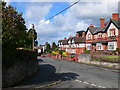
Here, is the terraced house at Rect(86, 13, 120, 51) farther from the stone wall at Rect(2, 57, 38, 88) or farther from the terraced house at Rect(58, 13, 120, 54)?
the stone wall at Rect(2, 57, 38, 88)

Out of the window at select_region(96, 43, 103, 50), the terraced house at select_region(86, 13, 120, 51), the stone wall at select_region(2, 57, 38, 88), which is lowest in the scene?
the stone wall at select_region(2, 57, 38, 88)

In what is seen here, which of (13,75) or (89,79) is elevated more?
(13,75)

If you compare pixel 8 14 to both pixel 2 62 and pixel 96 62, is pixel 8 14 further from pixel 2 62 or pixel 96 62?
pixel 96 62

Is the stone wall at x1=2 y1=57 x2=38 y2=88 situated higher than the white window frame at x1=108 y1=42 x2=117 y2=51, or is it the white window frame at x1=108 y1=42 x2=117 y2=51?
the white window frame at x1=108 y1=42 x2=117 y2=51

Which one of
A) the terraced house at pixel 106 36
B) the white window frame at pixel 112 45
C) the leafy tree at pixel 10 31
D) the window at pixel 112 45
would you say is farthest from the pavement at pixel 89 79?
the terraced house at pixel 106 36

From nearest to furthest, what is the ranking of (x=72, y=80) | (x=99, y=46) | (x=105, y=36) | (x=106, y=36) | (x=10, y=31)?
(x=10, y=31) → (x=72, y=80) → (x=106, y=36) → (x=105, y=36) → (x=99, y=46)

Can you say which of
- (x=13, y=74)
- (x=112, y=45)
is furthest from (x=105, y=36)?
(x=13, y=74)

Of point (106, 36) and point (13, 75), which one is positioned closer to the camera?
point (13, 75)

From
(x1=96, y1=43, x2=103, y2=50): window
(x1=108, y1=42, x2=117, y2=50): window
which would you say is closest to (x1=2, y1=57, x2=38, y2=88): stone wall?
(x1=108, y1=42, x2=117, y2=50): window

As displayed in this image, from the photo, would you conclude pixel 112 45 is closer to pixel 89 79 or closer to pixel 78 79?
pixel 89 79

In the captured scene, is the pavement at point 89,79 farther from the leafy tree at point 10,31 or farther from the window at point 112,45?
the window at point 112,45

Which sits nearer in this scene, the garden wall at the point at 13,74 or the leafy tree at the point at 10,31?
the leafy tree at the point at 10,31

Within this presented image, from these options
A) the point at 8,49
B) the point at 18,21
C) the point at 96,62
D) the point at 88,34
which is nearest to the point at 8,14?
the point at 18,21

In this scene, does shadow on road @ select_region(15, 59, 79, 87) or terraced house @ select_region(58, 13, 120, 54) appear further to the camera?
terraced house @ select_region(58, 13, 120, 54)
